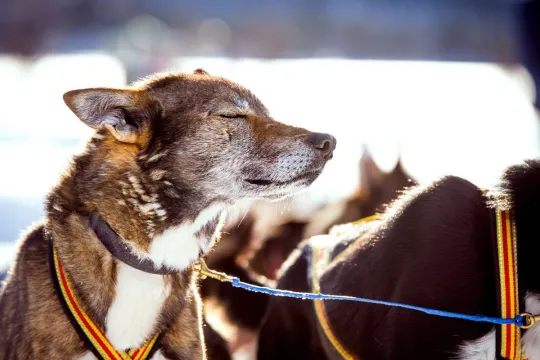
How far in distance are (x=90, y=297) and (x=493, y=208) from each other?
1.04m

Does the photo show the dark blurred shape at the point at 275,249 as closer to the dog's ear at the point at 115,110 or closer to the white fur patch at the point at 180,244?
the white fur patch at the point at 180,244

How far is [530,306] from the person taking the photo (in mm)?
1780

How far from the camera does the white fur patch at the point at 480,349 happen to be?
1.80 metres

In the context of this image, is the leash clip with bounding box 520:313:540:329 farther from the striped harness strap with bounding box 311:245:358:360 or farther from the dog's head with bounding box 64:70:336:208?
the dog's head with bounding box 64:70:336:208

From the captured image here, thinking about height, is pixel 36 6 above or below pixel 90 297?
above

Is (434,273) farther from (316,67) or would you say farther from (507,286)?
(316,67)

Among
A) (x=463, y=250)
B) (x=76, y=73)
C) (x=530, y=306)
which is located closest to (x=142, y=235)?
(x=463, y=250)

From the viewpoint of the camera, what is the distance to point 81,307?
190 cm

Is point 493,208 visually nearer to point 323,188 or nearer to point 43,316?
point 43,316

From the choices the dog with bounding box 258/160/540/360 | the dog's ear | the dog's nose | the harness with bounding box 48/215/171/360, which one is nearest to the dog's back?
the dog with bounding box 258/160/540/360

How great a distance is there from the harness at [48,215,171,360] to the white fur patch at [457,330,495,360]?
2.58 ft

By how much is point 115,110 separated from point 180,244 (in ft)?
1.27

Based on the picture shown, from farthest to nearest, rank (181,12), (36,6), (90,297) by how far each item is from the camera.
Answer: (181,12) < (36,6) < (90,297)

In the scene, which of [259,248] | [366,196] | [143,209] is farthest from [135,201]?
[366,196]
